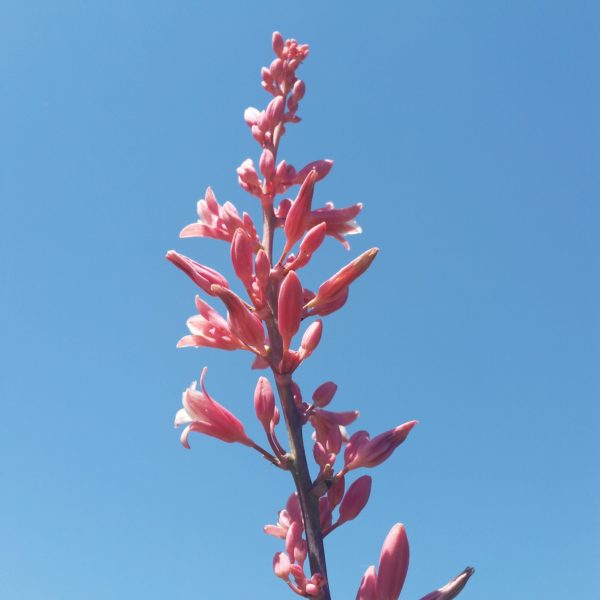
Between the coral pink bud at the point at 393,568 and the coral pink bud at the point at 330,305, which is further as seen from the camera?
the coral pink bud at the point at 330,305

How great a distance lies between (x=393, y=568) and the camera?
309 centimetres

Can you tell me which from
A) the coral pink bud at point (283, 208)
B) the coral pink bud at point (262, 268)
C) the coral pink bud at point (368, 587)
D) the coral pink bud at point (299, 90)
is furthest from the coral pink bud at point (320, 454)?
the coral pink bud at point (299, 90)

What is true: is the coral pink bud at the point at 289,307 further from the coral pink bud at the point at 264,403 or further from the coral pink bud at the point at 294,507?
the coral pink bud at the point at 294,507

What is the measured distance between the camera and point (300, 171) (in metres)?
4.58

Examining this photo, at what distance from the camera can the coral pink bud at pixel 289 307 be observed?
3365mm

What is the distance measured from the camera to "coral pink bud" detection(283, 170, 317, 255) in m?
3.92

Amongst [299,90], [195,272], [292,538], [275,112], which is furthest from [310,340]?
[299,90]

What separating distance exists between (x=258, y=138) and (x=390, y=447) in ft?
9.13

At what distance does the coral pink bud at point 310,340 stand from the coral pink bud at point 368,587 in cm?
130

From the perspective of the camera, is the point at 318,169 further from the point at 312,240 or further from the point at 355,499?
the point at 355,499

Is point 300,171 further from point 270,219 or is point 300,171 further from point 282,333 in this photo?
point 282,333

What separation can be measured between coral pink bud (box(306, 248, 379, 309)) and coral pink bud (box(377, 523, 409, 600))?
59.4 inches

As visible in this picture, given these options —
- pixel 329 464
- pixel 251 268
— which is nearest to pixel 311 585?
pixel 329 464

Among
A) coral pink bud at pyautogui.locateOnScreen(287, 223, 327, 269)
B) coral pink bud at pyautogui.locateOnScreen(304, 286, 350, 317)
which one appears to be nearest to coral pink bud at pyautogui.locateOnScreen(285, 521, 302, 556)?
coral pink bud at pyautogui.locateOnScreen(304, 286, 350, 317)
